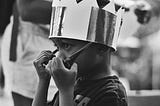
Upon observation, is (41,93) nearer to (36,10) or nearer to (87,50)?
(87,50)

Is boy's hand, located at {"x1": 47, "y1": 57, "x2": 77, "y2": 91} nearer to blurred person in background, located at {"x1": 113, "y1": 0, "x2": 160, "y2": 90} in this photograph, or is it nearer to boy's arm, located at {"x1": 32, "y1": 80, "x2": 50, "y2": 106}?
boy's arm, located at {"x1": 32, "y1": 80, "x2": 50, "y2": 106}

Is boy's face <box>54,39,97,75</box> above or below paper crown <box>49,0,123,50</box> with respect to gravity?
Answer: below

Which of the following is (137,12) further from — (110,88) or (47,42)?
(110,88)

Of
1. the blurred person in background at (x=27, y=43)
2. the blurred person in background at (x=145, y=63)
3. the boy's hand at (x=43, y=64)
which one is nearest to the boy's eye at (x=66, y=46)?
the boy's hand at (x=43, y=64)

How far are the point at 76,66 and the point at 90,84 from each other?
0.12 m

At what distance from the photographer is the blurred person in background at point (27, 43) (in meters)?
2.17

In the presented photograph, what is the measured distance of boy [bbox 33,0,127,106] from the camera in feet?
4.91

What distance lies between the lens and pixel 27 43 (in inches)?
88.7

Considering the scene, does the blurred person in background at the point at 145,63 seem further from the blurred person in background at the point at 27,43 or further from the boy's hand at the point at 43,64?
the boy's hand at the point at 43,64

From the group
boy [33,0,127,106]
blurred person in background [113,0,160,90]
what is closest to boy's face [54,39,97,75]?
boy [33,0,127,106]

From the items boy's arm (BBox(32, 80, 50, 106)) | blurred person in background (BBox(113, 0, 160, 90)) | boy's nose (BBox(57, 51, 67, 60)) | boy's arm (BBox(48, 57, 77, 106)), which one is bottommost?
blurred person in background (BBox(113, 0, 160, 90))

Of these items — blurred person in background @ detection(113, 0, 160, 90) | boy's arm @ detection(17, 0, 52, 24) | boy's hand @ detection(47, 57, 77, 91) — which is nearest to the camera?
boy's hand @ detection(47, 57, 77, 91)

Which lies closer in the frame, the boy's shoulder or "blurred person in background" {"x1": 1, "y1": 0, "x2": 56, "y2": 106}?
the boy's shoulder

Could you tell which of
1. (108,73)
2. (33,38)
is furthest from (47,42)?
(108,73)
